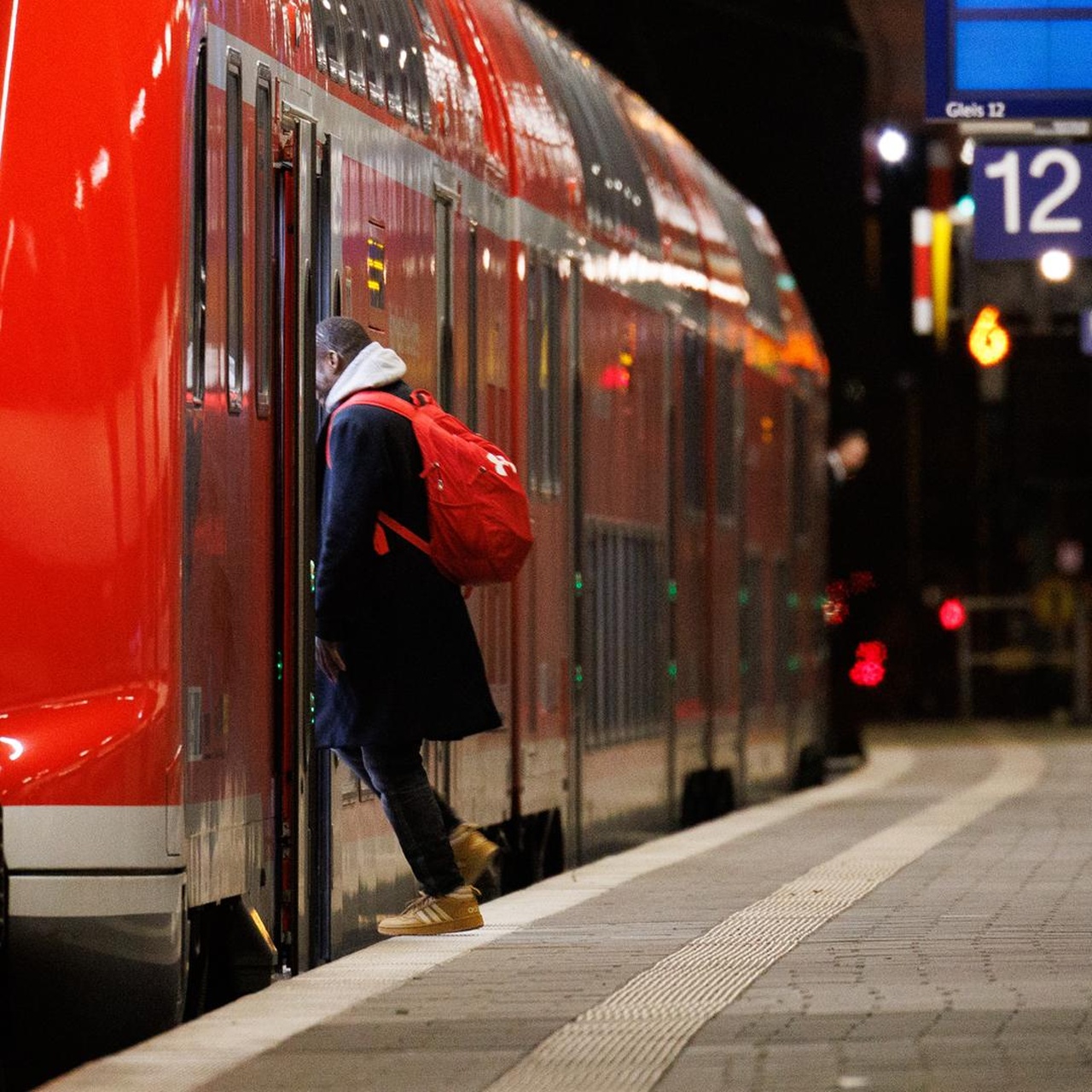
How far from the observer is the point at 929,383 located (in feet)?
172

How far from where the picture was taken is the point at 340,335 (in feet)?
27.0

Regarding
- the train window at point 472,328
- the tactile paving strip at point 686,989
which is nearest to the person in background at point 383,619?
the tactile paving strip at point 686,989

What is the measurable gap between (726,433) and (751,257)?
223cm

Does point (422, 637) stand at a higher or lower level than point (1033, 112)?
lower

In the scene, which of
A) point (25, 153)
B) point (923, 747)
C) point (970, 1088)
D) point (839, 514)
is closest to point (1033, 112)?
point (25, 153)

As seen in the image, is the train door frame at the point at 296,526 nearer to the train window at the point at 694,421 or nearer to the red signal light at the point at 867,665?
the train window at the point at 694,421

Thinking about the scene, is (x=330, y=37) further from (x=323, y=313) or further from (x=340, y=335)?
Answer: (x=340, y=335)

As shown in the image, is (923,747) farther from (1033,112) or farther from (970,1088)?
(970,1088)

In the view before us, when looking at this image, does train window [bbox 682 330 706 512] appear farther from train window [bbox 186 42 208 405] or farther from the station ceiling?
the station ceiling

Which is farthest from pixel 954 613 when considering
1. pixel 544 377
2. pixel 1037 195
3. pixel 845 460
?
pixel 544 377

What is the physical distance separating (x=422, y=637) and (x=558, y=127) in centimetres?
461

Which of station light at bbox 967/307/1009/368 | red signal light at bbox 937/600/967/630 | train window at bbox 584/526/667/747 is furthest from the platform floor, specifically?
red signal light at bbox 937/600/967/630

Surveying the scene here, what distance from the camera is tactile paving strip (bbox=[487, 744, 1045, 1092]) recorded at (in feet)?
20.0

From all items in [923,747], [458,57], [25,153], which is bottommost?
[923,747]
